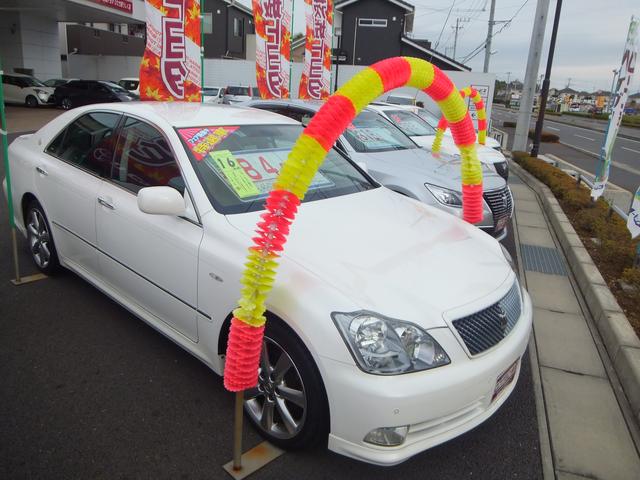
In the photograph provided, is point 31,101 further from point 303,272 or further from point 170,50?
point 303,272

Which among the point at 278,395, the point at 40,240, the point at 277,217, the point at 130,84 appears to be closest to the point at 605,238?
the point at 278,395

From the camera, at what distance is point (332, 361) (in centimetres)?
211

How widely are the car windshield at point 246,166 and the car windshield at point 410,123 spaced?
18.9ft

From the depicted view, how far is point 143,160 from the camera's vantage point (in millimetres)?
3268

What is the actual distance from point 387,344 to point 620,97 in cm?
628

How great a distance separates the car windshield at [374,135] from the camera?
5.95 meters

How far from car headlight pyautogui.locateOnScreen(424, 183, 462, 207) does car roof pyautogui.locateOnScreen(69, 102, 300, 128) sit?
1.88 metres

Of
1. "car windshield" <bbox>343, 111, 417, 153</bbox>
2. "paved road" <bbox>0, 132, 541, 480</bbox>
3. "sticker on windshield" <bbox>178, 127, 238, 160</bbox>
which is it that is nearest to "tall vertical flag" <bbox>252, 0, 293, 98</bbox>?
"car windshield" <bbox>343, 111, 417, 153</bbox>

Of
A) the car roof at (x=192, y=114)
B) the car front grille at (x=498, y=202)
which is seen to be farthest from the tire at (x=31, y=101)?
the car front grille at (x=498, y=202)

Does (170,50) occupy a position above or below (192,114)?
above

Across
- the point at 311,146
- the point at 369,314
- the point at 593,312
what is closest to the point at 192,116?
the point at 311,146

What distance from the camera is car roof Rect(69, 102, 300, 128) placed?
3.28m

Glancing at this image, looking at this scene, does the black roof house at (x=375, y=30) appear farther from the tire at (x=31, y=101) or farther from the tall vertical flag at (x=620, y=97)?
the tall vertical flag at (x=620, y=97)

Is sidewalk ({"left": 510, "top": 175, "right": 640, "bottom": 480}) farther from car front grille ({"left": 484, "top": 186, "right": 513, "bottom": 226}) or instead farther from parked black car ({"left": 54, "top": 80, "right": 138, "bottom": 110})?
parked black car ({"left": 54, "top": 80, "right": 138, "bottom": 110})
